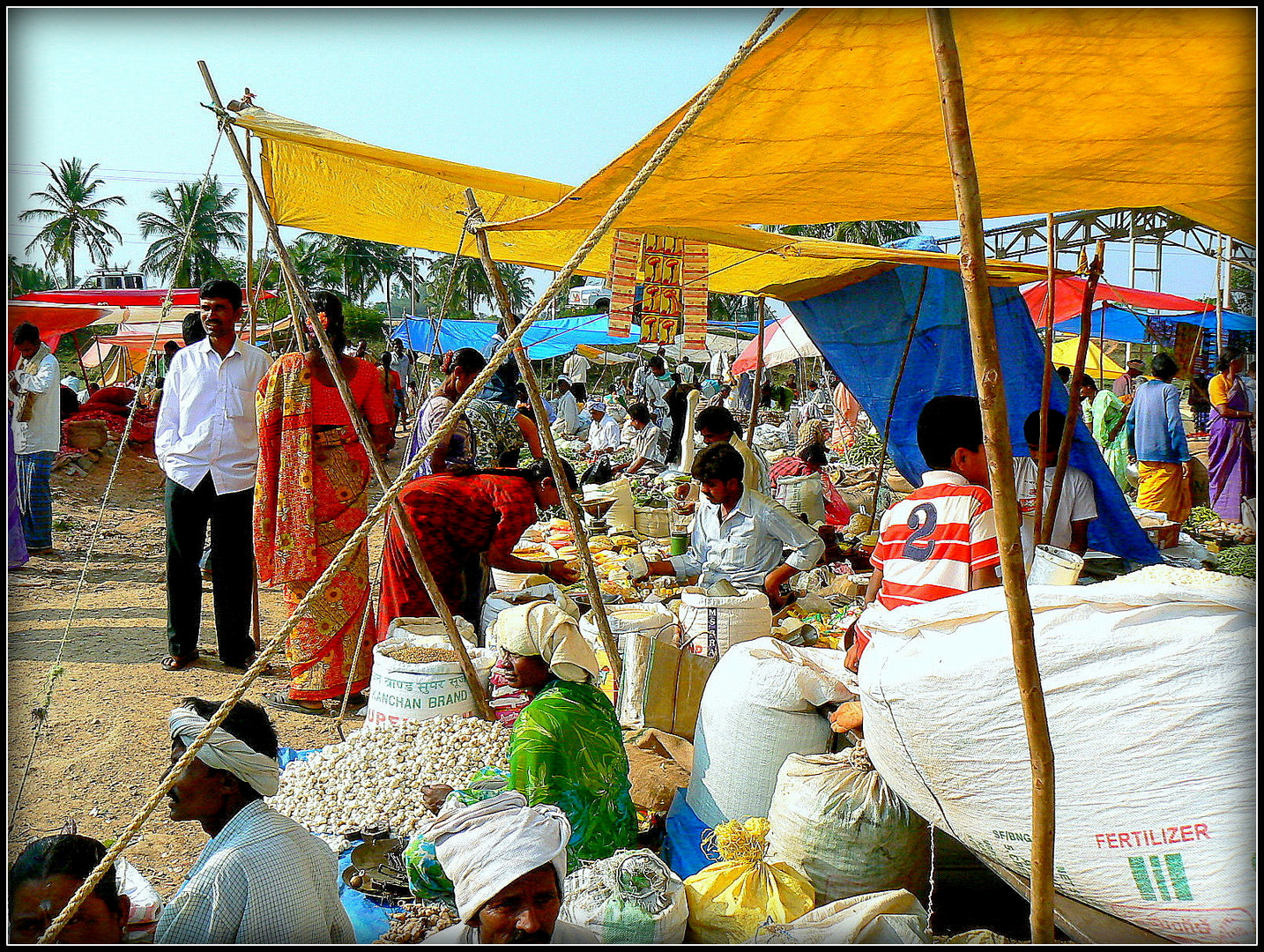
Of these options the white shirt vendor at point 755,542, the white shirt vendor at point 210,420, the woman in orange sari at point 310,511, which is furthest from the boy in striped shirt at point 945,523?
the white shirt vendor at point 210,420

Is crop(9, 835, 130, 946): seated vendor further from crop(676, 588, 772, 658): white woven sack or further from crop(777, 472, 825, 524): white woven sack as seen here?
crop(777, 472, 825, 524): white woven sack

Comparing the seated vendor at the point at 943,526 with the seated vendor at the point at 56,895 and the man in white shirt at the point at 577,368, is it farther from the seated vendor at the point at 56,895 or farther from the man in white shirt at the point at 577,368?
the man in white shirt at the point at 577,368

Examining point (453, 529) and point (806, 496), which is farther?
point (806, 496)

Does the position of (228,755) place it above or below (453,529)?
below

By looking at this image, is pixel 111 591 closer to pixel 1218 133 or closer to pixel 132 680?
pixel 132 680

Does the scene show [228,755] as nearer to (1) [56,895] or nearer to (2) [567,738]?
(1) [56,895]

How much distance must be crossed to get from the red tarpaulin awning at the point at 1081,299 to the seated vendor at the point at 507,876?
20.9 feet

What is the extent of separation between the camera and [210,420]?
4633mm

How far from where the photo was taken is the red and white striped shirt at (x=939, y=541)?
2.56 metres

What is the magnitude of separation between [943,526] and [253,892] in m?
2.02

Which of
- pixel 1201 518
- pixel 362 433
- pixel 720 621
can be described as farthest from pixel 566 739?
pixel 1201 518

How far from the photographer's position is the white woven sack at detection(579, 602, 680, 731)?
3.66 m

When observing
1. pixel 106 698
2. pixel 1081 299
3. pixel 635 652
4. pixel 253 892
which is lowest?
pixel 106 698

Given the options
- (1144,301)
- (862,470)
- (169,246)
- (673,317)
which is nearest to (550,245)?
(673,317)
